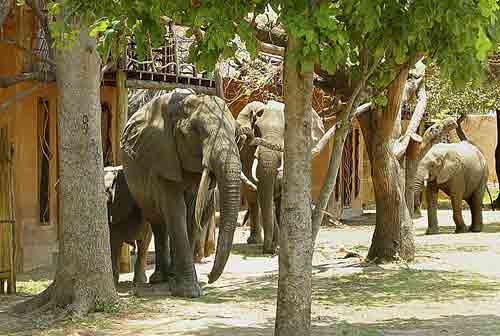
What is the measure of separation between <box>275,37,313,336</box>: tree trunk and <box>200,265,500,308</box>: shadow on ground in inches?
132

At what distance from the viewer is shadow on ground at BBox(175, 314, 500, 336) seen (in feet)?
27.0

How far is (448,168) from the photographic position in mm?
20906

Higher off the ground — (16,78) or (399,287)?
(16,78)

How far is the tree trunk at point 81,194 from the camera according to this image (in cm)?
932

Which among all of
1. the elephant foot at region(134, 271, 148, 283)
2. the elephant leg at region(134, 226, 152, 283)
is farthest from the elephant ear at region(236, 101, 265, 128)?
the elephant foot at region(134, 271, 148, 283)

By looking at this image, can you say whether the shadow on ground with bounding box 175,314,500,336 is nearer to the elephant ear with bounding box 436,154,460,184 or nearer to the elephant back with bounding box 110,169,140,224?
the elephant back with bounding box 110,169,140,224

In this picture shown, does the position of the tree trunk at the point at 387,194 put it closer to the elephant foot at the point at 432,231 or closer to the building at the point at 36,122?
the building at the point at 36,122

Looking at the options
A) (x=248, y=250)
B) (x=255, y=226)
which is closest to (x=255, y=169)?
(x=248, y=250)

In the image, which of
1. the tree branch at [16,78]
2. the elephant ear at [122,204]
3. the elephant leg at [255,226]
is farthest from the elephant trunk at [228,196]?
the elephant leg at [255,226]

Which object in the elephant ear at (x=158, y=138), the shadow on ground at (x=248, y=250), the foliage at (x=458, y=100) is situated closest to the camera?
the elephant ear at (x=158, y=138)

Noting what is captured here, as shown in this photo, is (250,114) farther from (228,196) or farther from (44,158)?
(228,196)

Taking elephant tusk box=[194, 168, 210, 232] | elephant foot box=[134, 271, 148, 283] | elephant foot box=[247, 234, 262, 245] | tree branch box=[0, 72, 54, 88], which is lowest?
elephant foot box=[134, 271, 148, 283]

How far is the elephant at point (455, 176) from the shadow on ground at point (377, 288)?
25.7 ft

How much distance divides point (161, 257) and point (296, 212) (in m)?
4.93
